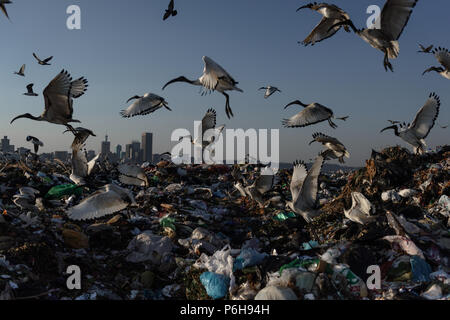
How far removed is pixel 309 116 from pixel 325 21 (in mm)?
1771

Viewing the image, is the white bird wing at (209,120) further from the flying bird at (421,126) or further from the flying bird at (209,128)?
the flying bird at (421,126)

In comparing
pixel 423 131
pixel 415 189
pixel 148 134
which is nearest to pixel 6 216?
pixel 415 189

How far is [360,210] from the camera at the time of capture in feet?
18.0

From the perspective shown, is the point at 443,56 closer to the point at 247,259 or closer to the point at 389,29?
the point at 389,29

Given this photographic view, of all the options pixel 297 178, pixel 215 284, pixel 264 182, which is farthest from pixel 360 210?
pixel 215 284

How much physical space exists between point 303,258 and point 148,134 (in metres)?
69.1

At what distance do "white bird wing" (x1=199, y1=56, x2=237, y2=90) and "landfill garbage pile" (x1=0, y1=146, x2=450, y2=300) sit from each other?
2.07 meters

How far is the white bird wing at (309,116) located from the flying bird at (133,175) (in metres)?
3.60

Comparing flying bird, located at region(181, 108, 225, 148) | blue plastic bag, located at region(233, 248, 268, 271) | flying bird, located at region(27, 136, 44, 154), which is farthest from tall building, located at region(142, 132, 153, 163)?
blue plastic bag, located at region(233, 248, 268, 271)

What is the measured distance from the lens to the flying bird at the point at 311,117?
694 centimetres

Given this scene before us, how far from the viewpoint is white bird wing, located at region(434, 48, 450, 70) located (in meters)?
9.19

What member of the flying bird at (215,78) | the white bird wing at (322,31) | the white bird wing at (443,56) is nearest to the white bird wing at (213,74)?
the flying bird at (215,78)
